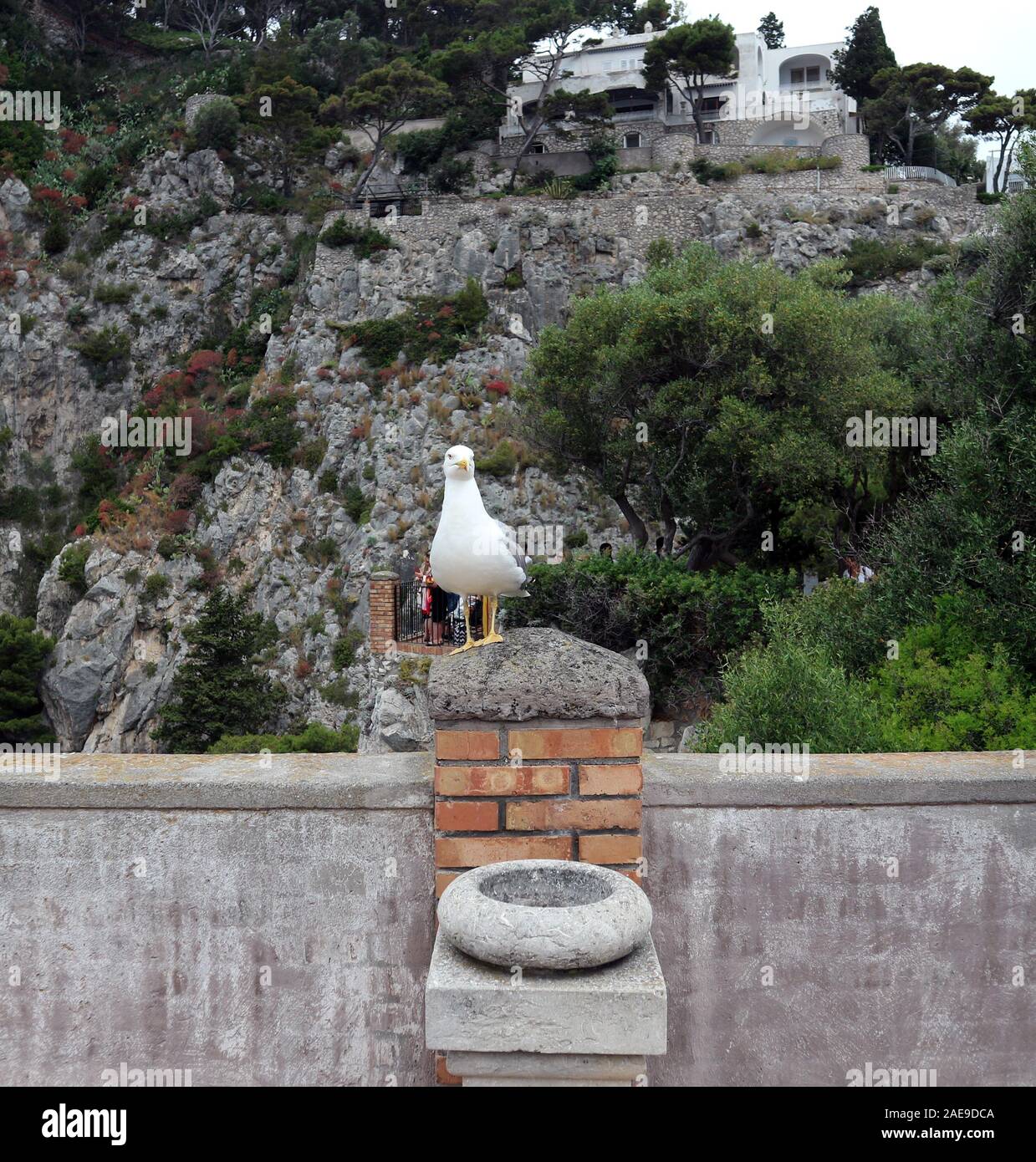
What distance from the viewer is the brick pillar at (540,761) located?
2486mm

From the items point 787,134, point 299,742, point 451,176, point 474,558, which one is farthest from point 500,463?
point 787,134

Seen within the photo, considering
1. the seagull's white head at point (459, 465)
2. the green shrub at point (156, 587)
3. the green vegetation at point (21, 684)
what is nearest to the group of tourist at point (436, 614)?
the seagull's white head at point (459, 465)

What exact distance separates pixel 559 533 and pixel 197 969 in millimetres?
21731

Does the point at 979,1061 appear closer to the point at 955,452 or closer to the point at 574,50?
the point at 955,452

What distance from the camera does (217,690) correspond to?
22016mm

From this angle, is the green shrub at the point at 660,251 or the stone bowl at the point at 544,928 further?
the green shrub at the point at 660,251

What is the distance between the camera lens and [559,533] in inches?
950

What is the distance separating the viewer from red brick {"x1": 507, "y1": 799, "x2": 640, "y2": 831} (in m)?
2.52

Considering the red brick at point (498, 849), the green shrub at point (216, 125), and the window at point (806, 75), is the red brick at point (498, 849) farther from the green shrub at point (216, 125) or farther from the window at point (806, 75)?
the window at point (806, 75)

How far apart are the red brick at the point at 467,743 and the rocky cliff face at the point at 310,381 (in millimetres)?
17673

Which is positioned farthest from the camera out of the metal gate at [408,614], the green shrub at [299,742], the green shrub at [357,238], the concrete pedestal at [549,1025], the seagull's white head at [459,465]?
the green shrub at [357,238]

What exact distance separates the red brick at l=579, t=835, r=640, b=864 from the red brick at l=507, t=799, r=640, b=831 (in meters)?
0.04

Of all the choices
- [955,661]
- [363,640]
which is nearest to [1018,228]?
[955,661]

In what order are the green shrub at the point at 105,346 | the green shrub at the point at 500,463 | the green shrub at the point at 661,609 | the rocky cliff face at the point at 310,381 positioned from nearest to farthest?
the green shrub at the point at 661,609 < the green shrub at the point at 500,463 < the rocky cliff face at the point at 310,381 < the green shrub at the point at 105,346
